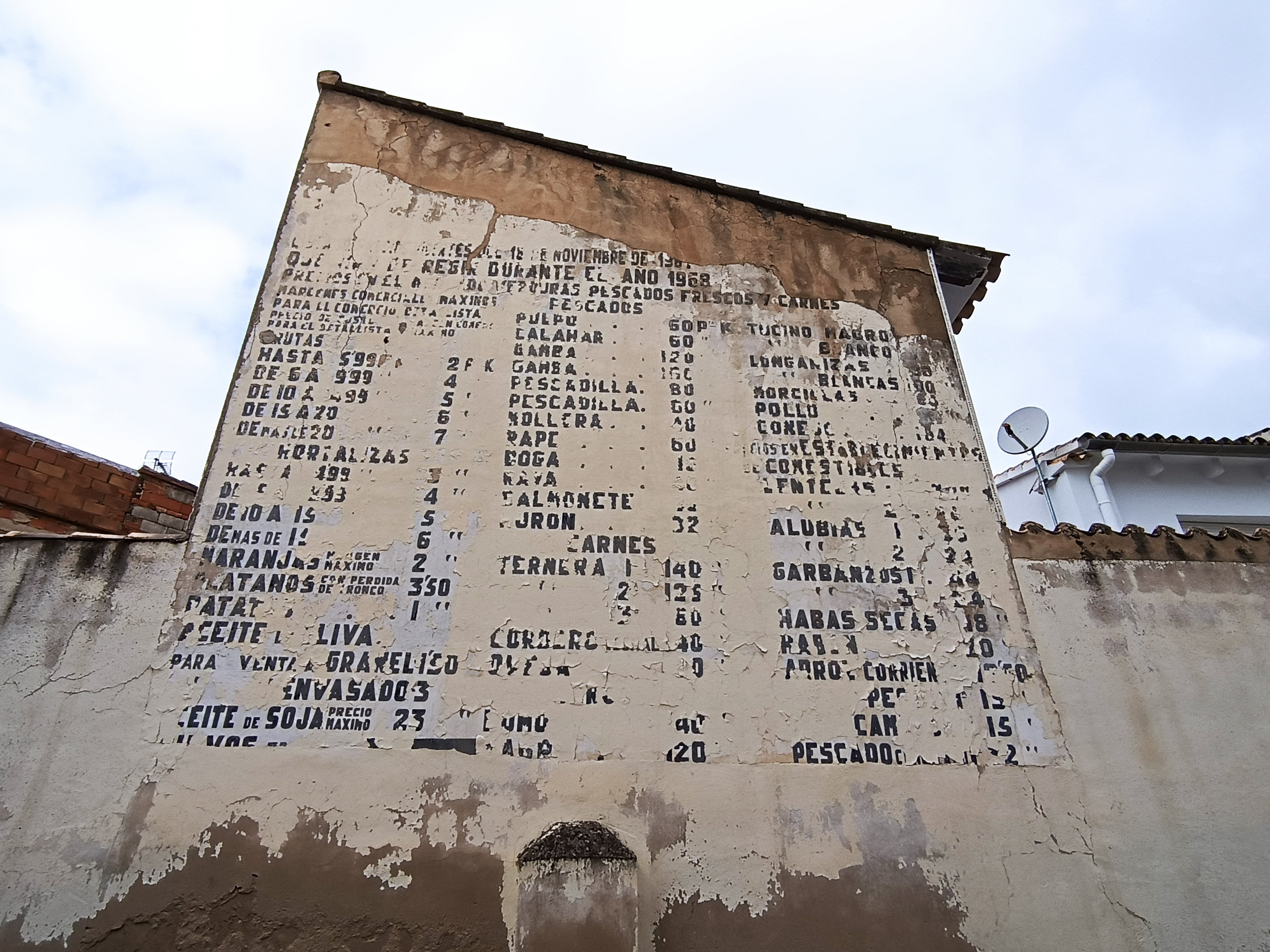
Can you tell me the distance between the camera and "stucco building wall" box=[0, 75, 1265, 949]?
4.88 m

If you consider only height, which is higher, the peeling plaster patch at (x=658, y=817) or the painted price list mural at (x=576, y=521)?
the painted price list mural at (x=576, y=521)

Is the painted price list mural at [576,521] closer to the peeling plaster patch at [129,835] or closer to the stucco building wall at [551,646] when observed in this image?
the stucco building wall at [551,646]

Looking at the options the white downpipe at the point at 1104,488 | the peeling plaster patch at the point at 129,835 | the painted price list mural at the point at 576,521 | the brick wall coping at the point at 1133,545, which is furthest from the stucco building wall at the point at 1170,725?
the peeling plaster patch at the point at 129,835

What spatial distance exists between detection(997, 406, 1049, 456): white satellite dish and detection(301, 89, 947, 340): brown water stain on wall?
2.74m

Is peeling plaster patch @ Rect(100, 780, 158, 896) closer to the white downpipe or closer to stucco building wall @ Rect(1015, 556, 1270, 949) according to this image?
stucco building wall @ Rect(1015, 556, 1270, 949)

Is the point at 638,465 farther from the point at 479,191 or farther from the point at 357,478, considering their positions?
the point at 479,191

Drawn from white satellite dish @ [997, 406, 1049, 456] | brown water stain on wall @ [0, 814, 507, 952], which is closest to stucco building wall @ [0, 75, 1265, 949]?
brown water stain on wall @ [0, 814, 507, 952]

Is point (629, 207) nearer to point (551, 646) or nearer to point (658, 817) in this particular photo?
point (551, 646)

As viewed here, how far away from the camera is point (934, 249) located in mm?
8281

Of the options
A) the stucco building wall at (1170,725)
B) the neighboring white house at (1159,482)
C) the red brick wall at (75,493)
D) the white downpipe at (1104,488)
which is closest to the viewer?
the stucco building wall at (1170,725)

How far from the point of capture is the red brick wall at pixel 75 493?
6387 mm

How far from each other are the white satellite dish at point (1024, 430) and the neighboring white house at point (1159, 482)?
0.35 meters

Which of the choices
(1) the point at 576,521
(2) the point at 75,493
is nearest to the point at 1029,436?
(1) the point at 576,521

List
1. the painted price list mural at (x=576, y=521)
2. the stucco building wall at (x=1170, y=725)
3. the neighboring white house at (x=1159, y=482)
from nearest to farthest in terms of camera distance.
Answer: the stucco building wall at (x=1170, y=725), the painted price list mural at (x=576, y=521), the neighboring white house at (x=1159, y=482)
